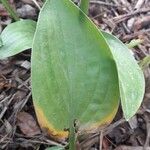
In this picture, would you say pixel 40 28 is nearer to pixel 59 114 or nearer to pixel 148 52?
pixel 59 114

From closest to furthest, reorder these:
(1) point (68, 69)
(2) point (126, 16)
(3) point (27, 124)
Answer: (1) point (68, 69) → (3) point (27, 124) → (2) point (126, 16)

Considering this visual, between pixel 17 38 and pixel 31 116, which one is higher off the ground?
pixel 17 38

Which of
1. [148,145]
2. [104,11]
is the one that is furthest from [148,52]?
[148,145]

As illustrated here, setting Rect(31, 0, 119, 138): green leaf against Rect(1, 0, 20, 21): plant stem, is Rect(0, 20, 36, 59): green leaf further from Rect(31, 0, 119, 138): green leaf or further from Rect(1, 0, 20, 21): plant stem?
Rect(31, 0, 119, 138): green leaf

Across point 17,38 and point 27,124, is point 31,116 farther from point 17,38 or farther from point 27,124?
point 17,38

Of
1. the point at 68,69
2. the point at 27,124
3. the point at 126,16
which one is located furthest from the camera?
the point at 126,16

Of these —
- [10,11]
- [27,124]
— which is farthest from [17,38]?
[27,124]

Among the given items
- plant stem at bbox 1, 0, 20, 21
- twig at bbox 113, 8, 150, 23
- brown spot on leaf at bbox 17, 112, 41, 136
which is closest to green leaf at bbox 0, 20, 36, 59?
plant stem at bbox 1, 0, 20, 21
